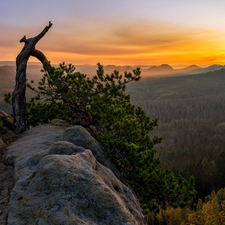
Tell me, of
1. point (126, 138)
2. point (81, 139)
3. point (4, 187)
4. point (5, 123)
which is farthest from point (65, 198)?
point (5, 123)

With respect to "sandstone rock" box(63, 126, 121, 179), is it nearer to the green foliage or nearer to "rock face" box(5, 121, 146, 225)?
the green foliage

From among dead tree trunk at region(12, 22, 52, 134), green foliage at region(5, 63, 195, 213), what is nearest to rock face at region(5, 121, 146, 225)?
green foliage at region(5, 63, 195, 213)

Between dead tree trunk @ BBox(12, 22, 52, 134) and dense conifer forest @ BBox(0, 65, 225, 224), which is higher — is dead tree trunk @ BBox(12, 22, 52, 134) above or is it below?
above

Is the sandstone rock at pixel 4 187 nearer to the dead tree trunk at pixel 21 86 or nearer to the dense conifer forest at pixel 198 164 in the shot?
the dead tree trunk at pixel 21 86

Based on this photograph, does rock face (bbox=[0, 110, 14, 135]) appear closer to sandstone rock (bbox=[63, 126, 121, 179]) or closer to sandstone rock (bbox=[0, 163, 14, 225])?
sandstone rock (bbox=[0, 163, 14, 225])

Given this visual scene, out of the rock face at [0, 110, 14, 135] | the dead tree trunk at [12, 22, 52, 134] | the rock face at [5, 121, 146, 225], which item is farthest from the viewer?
the dead tree trunk at [12, 22, 52, 134]

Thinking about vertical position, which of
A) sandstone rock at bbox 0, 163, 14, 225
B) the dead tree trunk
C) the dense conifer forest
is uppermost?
the dead tree trunk

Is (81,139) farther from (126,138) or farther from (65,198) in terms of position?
(65,198)

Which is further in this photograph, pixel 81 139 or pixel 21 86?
pixel 21 86

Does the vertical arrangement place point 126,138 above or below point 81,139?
below

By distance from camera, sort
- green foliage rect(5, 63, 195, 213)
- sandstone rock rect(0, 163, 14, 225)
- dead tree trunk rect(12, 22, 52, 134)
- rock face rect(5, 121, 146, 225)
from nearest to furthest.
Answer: rock face rect(5, 121, 146, 225) < sandstone rock rect(0, 163, 14, 225) < green foliage rect(5, 63, 195, 213) < dead tree trunk rect(12, 22, 52, 134)

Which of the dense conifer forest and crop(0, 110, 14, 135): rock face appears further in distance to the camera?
the dense conifer forest

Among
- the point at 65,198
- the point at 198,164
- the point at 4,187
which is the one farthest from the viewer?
the point at 198,164

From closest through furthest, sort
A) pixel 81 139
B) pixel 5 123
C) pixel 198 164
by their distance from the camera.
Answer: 1. pixel 81 139
2. pixel 5 123
3. pixel 198 164
